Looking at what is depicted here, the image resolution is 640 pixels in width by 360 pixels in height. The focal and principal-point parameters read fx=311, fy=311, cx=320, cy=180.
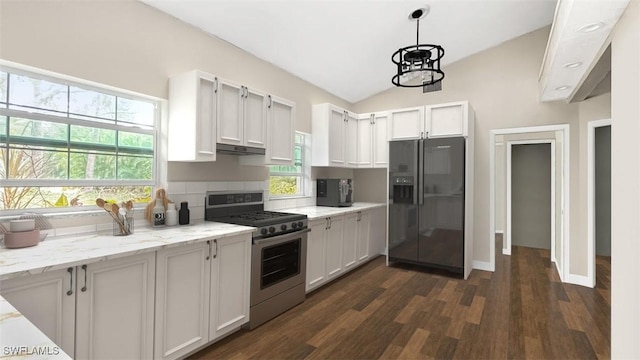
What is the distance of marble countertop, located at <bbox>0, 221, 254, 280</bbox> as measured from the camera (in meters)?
1.45

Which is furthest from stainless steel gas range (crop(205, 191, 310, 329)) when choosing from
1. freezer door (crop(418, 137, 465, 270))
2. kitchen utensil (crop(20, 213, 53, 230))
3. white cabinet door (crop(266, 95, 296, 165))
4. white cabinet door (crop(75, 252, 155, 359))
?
freezer door (crop(418, 137, 465, 270))

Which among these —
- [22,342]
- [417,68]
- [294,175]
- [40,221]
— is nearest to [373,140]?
[294,175]

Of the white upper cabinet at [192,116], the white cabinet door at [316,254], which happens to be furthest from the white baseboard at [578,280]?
the white upper cabinet at [192,116]

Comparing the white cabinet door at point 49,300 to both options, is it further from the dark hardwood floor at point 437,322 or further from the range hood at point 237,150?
the range hood at point 237,150

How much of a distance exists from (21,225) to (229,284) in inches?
51.4

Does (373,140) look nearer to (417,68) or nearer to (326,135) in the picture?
(326,135)

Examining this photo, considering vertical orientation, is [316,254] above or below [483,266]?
above

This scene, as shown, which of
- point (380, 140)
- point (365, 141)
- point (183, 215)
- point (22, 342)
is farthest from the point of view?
point (365, 141)

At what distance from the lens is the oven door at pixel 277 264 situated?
104 inches

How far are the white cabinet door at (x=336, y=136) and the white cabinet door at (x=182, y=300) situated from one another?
248 cm

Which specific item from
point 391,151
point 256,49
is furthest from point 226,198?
point 391,151

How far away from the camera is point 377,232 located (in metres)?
4.92

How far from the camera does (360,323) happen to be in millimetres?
2779
